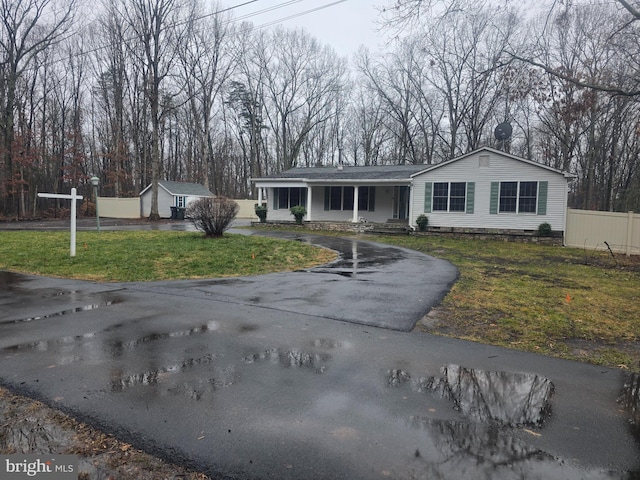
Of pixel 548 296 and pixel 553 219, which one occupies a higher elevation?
pixel 553 219

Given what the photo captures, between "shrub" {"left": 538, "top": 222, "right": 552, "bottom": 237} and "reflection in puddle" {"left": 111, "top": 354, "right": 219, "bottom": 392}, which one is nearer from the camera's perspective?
"reflection in puddle" {"left": 111, "top": 354, "right": 219, "bottom": 392}

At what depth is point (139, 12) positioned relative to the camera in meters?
26.7

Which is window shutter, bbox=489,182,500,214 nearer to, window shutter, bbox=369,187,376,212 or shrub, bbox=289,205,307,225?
window shutter, bbox=369,187,376,212

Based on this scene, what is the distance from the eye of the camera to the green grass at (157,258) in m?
9.14

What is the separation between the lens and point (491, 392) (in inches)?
139

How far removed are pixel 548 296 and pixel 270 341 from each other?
556 cm

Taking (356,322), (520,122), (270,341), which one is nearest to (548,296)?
(356,322)

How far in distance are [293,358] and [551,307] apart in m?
4.76

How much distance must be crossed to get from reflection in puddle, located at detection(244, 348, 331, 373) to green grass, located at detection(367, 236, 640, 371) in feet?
6.05

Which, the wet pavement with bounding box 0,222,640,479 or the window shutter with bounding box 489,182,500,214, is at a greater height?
the window shutter with bounding box 489,182,500,214

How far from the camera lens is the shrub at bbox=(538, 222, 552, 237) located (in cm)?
1822

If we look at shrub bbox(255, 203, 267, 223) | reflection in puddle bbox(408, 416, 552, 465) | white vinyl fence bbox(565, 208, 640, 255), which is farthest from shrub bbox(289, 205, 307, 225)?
reflection in puddle bbox(408, 416, 552, 465)

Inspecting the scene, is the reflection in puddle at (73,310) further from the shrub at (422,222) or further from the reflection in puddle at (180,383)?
the shrub at (422,222)

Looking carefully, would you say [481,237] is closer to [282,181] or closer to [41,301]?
[282,181]
